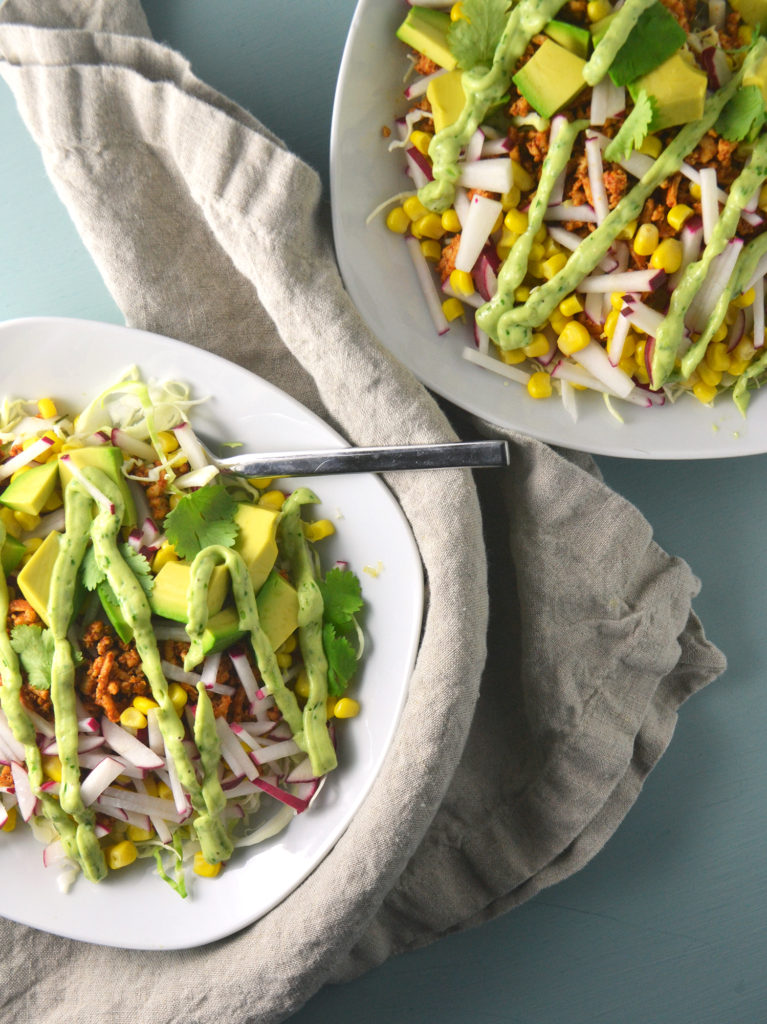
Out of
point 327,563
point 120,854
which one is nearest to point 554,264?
point 327,563

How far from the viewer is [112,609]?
84.8 inches

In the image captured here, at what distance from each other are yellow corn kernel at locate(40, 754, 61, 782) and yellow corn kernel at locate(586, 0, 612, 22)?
94.4 inches

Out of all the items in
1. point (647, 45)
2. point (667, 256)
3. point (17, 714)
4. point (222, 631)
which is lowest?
point (17, 714)

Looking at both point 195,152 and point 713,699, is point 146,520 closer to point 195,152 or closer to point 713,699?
point 195,152

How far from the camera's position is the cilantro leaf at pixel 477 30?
2055 mm

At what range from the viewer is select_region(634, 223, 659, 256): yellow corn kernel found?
2171 mm

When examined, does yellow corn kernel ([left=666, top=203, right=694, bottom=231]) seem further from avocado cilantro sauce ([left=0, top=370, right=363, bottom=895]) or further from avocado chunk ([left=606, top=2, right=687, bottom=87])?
avocado cilantro sauce ([left=0, top=370, right=363, bottom=895])

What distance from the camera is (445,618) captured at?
220cm

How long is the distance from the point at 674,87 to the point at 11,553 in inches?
81.6

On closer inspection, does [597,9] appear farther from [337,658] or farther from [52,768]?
[52,768]

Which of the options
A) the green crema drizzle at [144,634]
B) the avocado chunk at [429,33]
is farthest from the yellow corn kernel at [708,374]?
the green crema drizzle at [144,634]

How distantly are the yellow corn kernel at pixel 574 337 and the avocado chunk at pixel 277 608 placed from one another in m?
1.04

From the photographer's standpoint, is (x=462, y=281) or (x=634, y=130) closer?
(x=634, y=130)

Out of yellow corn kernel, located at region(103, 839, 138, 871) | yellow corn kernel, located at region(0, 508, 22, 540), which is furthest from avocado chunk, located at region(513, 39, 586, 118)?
yellow corn kernel, located at region(103, 839, 138, 871)
